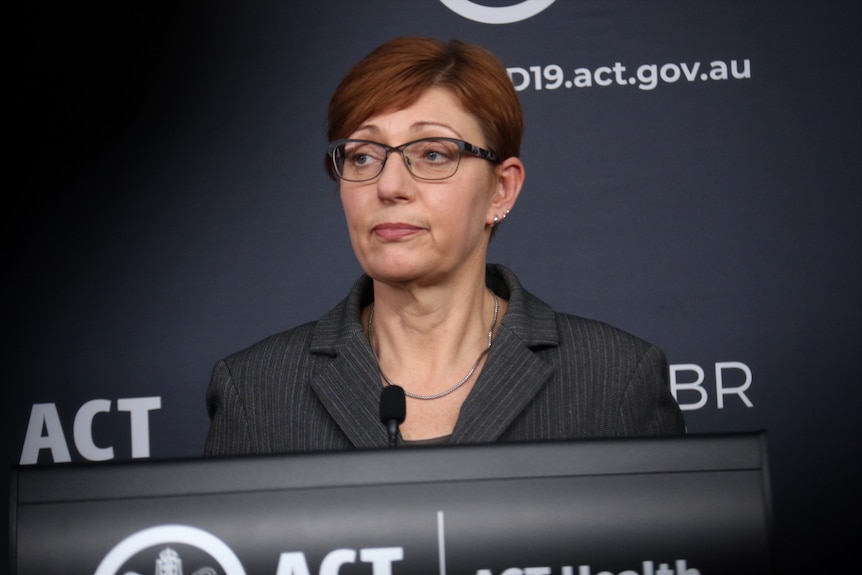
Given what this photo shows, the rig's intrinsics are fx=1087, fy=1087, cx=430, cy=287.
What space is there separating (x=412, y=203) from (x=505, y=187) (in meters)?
0.26

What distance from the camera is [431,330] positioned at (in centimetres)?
177

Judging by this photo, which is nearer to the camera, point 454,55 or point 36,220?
point 454,55

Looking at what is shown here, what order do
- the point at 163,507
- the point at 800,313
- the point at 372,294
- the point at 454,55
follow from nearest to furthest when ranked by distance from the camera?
the point at 163,507, the point at 454,55, the point at 372,294, the point at 800,313

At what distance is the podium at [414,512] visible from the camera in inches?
40.8

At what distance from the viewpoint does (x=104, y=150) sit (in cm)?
266

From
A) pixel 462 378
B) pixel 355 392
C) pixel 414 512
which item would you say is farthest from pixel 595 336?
pixel 414 512

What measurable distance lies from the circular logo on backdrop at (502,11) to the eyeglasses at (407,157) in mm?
1093

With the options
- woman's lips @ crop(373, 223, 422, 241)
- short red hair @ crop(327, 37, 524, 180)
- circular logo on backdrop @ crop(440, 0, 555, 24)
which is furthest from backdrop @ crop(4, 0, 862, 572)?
woman's lips @ crop(373, 223, 422, 241)

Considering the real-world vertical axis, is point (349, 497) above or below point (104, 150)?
below

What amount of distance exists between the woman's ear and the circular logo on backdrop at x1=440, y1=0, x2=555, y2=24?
96 centimetres

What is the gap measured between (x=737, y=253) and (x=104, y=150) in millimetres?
1560

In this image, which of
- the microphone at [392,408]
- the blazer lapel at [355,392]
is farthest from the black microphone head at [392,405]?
the blazer lapel at [355,392]

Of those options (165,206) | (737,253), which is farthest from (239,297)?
(737,253)

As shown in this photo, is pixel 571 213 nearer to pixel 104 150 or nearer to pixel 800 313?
pixel 800 313
